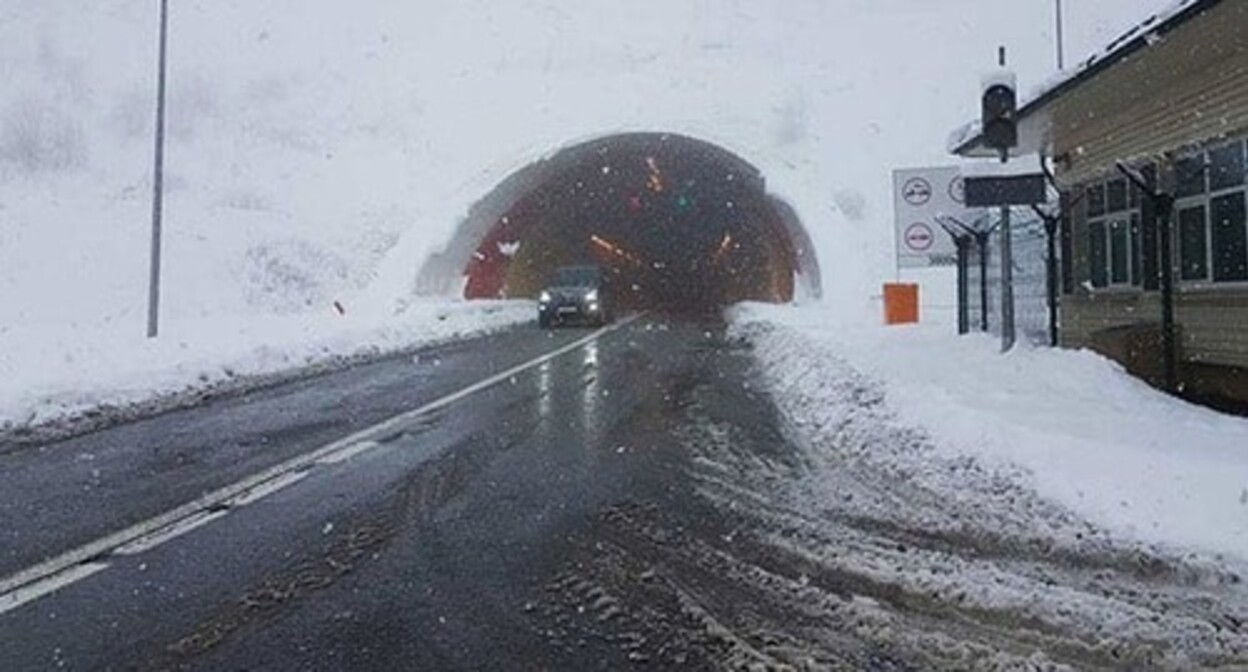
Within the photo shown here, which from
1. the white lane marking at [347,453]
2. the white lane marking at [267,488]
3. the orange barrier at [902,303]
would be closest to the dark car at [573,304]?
the orange barrier at [902,303]

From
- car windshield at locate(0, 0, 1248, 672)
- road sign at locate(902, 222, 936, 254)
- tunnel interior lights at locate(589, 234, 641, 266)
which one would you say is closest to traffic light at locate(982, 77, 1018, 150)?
car windshield at locate(0, 0, 1248, 672)

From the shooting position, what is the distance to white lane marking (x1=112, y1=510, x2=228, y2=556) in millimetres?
5770

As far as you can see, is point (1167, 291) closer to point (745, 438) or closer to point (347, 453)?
point (745, 438)

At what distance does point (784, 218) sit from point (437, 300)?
41.7ft

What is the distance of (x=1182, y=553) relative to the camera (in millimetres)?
5414

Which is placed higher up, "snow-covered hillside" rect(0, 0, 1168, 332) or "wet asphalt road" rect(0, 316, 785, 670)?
"snow-covered hillside" rect(0, 0, 1168, 332)

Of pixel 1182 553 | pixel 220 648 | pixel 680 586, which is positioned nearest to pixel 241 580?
pixel 220 648

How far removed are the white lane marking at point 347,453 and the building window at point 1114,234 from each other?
11.0 m

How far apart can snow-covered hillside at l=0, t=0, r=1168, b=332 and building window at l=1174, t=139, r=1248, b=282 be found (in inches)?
700

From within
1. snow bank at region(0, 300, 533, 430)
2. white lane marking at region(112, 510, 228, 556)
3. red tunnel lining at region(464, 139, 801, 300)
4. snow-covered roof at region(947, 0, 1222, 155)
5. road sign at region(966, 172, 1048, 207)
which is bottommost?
white lane marking at region(112, 510, 228, 556)

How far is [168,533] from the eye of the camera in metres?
6.12

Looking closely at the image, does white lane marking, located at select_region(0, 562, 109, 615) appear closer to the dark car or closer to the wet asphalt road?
the wet asphalt road

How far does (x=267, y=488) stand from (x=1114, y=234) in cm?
1324

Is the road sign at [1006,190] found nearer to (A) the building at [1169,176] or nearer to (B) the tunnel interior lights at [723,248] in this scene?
(A) the building at [1169,176]
